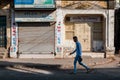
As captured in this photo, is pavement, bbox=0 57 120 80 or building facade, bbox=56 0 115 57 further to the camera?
building facade, bbox=56 0 115 57

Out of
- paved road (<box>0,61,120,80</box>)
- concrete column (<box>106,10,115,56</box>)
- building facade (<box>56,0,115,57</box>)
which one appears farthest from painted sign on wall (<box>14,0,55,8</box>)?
paved road (<box>0,61,120,80</box>)

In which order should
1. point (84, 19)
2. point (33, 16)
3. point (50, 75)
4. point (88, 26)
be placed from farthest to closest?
point (88, 26) → point (84, 19) → point (33, 16) → point (50, 75)

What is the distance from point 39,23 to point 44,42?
1334 mm

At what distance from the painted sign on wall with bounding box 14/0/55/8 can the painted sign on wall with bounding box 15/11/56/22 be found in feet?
2.03

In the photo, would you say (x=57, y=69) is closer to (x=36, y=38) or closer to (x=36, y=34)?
(x=36, y=38)

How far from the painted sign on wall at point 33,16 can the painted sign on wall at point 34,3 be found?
0.62 metres

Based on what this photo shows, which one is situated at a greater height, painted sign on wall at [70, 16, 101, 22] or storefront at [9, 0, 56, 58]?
painted sign on wall at [70, 16, 101, 22]

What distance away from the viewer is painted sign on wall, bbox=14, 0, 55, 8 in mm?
24719

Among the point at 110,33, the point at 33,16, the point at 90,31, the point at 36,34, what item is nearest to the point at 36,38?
the point at 36,34

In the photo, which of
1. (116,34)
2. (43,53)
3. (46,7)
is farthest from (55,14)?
(116,34)

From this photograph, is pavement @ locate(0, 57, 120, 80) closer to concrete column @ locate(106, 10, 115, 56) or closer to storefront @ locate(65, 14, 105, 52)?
concrete column @ locate(106, 10, 115, 56)

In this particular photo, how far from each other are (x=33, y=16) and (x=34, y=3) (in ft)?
Answer: 3.08

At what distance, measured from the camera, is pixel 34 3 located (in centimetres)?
2483

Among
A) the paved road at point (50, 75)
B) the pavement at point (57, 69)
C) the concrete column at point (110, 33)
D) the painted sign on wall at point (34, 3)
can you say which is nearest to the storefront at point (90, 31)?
the concrete column at point (110, 33)
